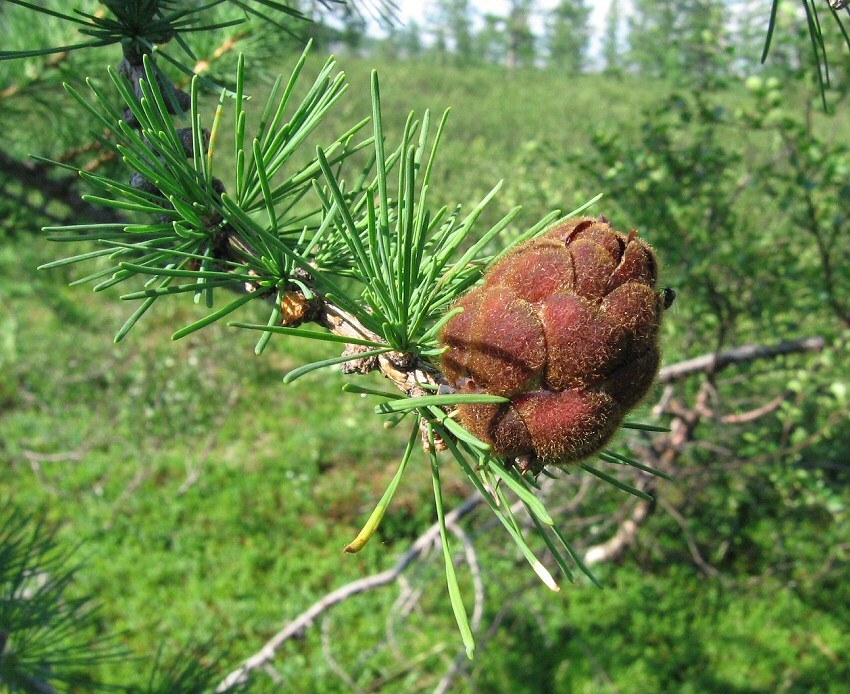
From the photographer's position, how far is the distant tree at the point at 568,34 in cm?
2209

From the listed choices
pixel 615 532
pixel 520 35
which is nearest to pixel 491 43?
pixel 520 35

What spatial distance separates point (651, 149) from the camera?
2232 millimetres

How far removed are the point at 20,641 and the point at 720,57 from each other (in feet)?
7.95

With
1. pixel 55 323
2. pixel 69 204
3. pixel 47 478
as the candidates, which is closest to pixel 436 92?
pixel 55 323

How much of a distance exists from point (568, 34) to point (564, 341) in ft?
82.8

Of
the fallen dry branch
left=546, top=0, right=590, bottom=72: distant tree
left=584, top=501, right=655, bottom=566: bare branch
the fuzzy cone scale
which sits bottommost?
left=584, top=501, right=655, bottom=566: bare branch

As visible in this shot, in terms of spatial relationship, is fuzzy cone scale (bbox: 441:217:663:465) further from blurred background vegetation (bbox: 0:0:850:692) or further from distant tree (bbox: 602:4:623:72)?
distant tree (bbox: 602:4:623:72)

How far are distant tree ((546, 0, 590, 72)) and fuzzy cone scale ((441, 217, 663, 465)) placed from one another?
78.0 feet

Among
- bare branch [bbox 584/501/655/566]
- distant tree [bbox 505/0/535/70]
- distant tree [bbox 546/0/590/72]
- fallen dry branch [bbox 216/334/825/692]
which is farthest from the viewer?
distant tree [bbox 546/0/590/72]

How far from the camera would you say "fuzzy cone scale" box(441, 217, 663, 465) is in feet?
1.15

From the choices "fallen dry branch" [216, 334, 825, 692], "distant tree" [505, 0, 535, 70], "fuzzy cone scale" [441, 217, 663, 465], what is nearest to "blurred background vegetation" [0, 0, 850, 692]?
"fallen dry branch" [216, 334, 825, 692]

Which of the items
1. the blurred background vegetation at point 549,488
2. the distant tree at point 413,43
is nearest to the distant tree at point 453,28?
the distant tree at point 413,43

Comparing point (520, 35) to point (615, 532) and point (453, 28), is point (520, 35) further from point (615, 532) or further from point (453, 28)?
point (615, 532)

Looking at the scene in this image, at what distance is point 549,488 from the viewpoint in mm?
2127
